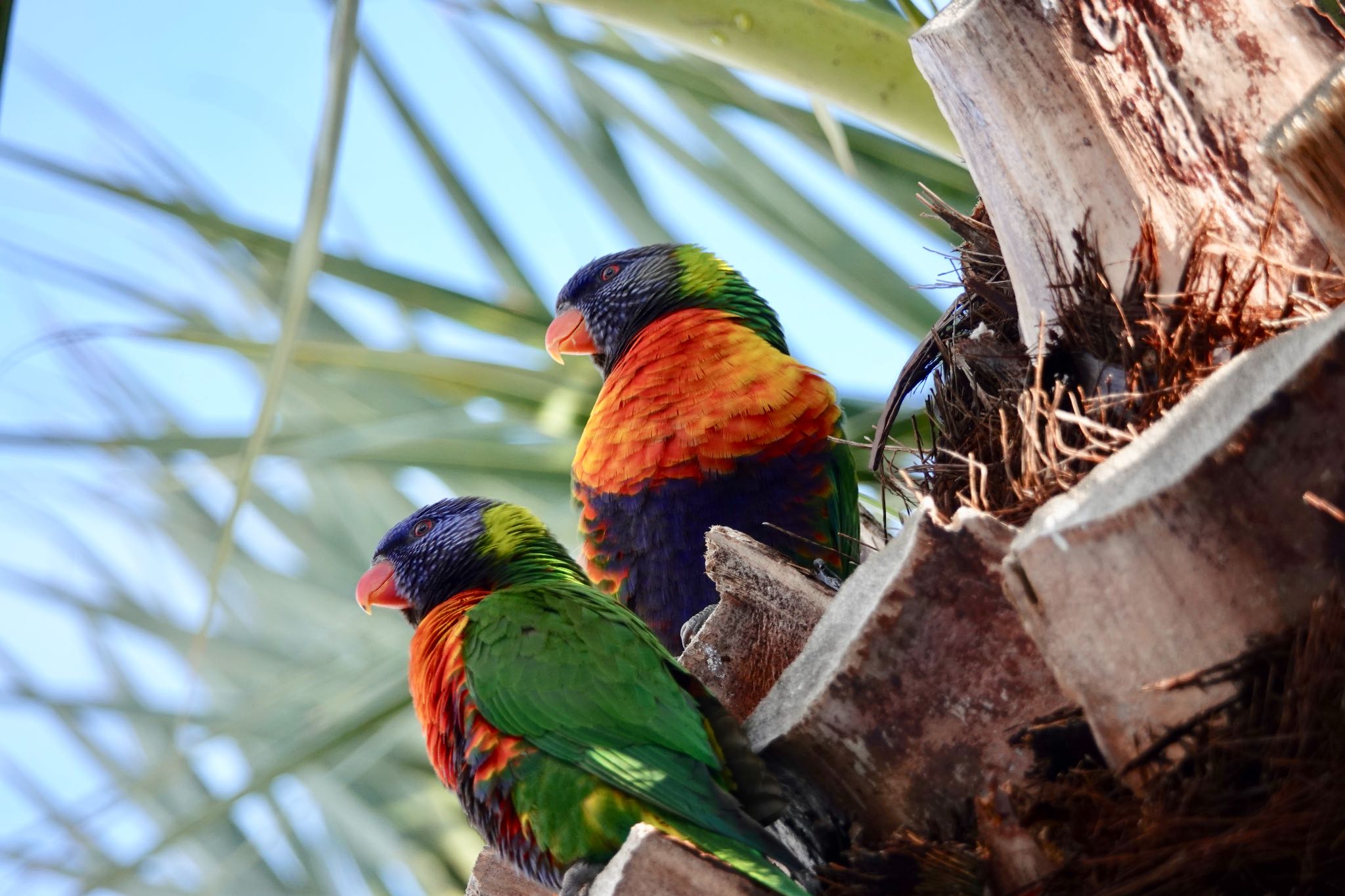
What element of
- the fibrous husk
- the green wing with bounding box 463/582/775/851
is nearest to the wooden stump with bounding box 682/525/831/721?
the green wing with bounding box 463/582/775/851

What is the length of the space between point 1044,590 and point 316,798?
420 centimetres

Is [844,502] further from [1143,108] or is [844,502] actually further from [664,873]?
[664,873]

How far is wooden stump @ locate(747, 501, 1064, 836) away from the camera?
4.50ft

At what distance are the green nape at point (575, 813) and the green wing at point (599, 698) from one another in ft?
0.07

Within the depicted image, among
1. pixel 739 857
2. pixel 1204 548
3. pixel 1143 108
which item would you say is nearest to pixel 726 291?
pixel 1143 108

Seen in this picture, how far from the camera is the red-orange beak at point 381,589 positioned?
2.79m

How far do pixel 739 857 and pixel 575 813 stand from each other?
1.17ft

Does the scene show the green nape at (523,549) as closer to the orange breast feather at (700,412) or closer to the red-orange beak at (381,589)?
the orange breast feather at (700,412)

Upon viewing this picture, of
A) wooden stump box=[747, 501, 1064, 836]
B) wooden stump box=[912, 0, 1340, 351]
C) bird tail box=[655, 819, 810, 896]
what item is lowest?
bird tail box=[655, 819, 810, 896]

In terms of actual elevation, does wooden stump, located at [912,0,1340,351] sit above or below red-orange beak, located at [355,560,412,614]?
above

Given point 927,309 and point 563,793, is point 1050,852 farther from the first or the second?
point 927,309

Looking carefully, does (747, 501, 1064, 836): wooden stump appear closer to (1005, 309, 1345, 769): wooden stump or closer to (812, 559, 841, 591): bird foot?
(1005, 309, 1345, 769): wooden stump

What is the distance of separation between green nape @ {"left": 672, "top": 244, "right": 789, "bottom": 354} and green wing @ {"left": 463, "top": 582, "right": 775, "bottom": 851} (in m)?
1.17

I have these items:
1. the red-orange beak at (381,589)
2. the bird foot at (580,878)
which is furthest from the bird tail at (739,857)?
the red-orange beak at (381,589)
